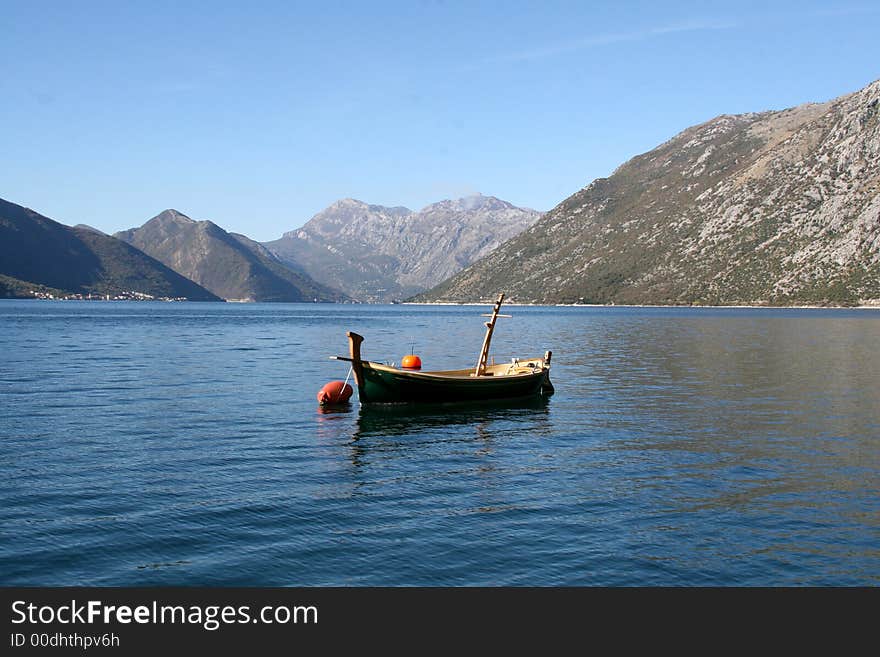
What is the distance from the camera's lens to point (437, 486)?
25.4m

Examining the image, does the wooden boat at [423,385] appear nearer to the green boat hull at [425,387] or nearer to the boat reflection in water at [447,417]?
the green boat hull at [425,387]

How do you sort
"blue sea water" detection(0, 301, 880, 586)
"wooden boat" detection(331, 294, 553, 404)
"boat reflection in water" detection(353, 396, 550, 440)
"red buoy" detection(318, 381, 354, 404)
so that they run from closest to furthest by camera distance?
1. "blue sea water" detection(0, 301, 880, 586)
2. "boat reflection in water" detection(353, 396, 550, 440)
3. "wooden boat" detection(331, 294, 553, 404)
4. "red buoy" detection(318, 381, 354, 404)

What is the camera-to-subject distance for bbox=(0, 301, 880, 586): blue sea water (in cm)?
1762

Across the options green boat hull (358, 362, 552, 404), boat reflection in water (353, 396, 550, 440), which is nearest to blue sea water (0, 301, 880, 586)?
boat reflection in water (353, 396, 550, 440)

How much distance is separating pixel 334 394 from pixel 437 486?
1907 centimetres

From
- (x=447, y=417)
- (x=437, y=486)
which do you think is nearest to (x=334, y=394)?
(x=447, y=417)

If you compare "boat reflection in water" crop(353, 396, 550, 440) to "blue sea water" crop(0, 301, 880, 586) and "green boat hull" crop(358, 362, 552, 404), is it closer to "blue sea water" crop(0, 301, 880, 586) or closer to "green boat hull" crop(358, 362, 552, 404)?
"blue sea water" crop(0, 301, 880, 586)

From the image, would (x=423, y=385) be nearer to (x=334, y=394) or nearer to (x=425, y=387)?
(x=425, y=387)

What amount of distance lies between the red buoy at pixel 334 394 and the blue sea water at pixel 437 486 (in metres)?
1.02

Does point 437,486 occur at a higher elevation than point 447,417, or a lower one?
lower

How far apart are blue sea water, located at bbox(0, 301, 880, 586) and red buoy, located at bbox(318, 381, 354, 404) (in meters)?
1.02
